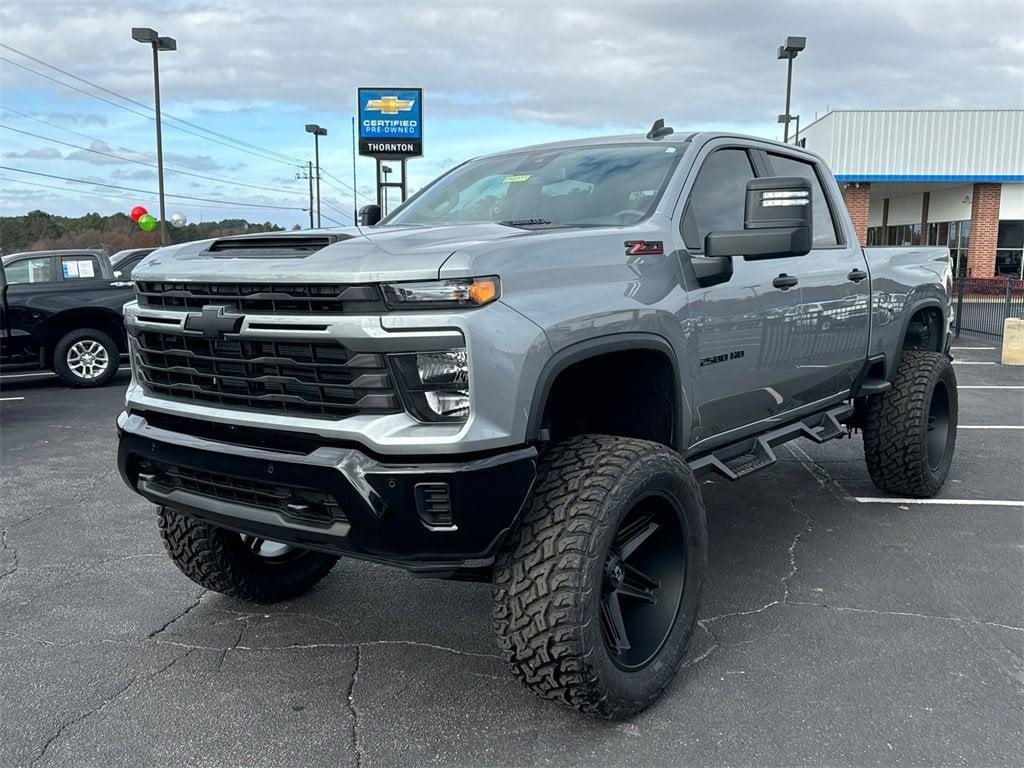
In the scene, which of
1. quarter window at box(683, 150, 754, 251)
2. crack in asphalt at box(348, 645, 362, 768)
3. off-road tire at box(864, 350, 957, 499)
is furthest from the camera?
off-road tire at box(864, 350, 957, 499)

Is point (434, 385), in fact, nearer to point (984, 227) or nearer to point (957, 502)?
point (957, 502)

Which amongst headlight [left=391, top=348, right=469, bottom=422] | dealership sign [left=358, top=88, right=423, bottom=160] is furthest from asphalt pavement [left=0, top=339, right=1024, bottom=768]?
dealership sign [left=358, top=88, right=423, bottom=160]

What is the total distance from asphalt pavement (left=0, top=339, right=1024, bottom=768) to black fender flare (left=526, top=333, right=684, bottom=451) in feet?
3.32

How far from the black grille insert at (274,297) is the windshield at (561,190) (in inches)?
44.4

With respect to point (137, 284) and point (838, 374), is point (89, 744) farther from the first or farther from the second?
point (838, 374)

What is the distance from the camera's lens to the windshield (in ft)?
12.3

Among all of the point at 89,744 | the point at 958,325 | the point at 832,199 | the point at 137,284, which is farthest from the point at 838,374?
the point at 958,325

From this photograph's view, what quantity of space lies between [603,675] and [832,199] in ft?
11.2

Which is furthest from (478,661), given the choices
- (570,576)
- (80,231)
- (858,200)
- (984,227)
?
(80,231)

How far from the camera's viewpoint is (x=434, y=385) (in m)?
2.64

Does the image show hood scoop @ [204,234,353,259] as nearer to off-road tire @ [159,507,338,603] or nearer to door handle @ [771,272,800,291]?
off-road tire @ [159,507,338,603]

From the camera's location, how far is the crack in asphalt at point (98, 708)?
2.89 m

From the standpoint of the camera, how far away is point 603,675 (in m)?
2.87

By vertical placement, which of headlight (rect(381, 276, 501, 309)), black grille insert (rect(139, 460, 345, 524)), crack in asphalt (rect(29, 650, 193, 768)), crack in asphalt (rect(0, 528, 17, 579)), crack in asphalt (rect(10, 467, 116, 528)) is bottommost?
crack in asphalt (rect(10, 467, 116, 528))
